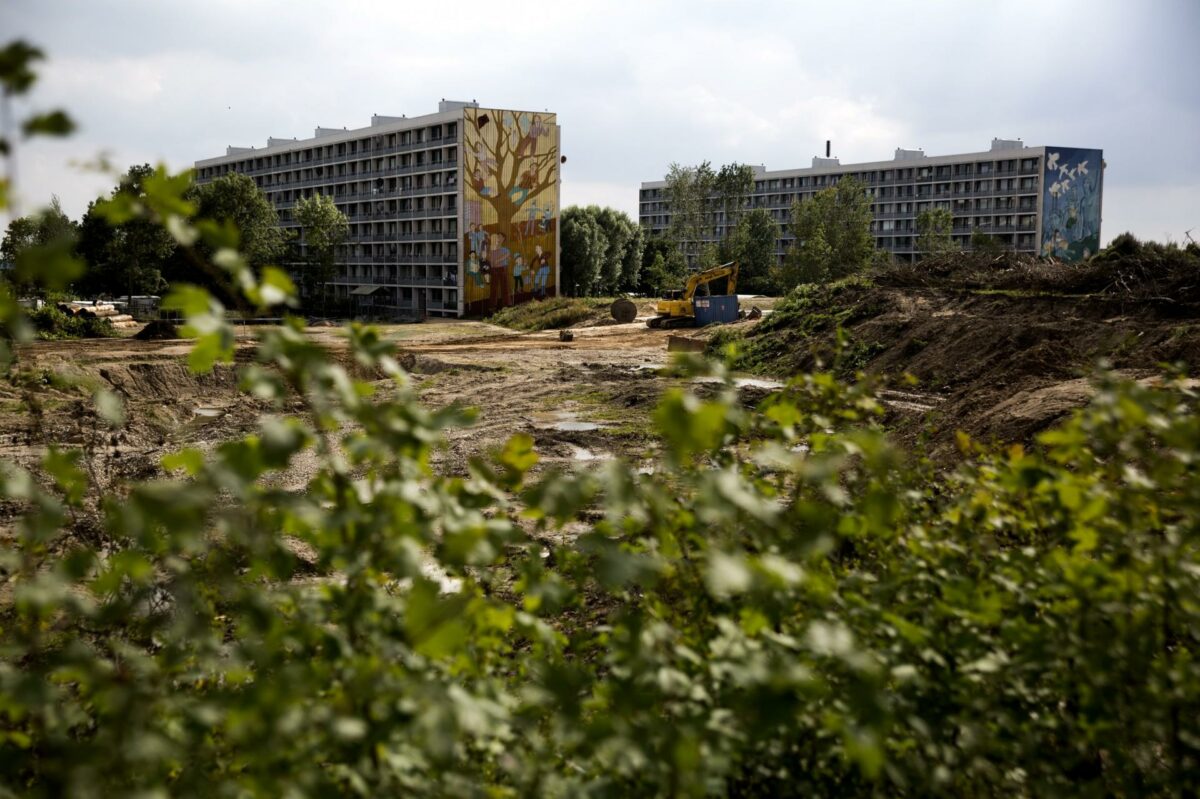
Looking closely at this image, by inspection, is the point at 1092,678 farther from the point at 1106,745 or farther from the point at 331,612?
the point at 331,612

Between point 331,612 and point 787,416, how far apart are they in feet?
4.99

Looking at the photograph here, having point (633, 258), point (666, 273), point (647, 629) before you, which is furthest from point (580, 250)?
point (647, 629)

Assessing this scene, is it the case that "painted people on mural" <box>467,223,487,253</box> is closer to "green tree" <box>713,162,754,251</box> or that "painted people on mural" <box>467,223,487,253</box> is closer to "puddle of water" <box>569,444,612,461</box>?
"green tree" <box>713,162,754,251</box>

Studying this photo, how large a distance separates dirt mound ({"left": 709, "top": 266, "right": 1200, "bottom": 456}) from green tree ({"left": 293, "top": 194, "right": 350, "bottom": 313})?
1841 inches

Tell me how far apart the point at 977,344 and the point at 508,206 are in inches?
2059

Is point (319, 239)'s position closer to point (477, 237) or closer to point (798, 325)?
point (477, 237)

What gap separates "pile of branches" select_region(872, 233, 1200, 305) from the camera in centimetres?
2136

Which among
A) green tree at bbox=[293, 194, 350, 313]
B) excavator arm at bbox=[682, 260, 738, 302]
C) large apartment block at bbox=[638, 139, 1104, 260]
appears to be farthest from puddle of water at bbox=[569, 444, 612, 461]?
large apartment block at bbox=[638, 139, 1104, 260]

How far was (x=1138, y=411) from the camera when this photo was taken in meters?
2.25

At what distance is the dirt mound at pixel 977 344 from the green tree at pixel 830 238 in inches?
1551

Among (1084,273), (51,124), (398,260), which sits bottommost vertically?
(51,124)

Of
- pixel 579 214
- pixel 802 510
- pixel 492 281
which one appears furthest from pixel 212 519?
pixel 579 214

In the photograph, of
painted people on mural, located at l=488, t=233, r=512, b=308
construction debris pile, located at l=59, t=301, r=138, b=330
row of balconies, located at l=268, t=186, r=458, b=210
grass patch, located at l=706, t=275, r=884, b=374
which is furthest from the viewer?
row of balconies, located at l=268, t=186, r=458, b=210

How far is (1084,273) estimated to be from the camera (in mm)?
25078
